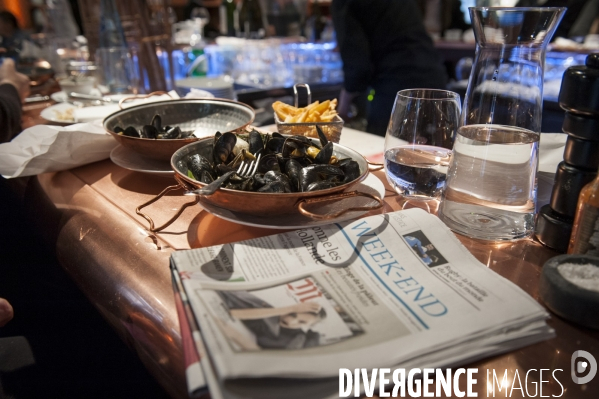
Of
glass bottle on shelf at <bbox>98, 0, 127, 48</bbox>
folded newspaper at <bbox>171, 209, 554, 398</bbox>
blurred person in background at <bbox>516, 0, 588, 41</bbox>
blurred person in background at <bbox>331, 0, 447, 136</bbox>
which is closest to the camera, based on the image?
folded newspaper at <bbox>171, 209, 554, 398</bbox>

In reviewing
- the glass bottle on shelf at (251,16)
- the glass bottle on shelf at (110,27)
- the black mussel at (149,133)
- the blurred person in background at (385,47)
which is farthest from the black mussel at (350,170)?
the glass bottle on shelf at (251,16)

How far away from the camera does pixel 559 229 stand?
626mm

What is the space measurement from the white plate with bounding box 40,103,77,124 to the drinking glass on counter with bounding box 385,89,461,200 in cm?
94

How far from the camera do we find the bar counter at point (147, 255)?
466 millimetres

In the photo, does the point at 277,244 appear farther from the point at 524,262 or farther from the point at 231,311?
the point at 524,262

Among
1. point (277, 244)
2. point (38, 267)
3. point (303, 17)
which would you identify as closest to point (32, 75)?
point (38, 267)

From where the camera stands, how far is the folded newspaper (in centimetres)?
40

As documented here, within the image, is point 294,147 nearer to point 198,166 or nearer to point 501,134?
point 198,166

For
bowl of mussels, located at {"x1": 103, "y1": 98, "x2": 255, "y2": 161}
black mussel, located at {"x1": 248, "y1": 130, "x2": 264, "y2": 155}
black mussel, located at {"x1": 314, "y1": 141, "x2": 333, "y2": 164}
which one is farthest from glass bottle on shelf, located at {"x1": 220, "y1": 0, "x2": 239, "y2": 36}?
black mussel, located at {"x1": 314, "y1": 141, "x2": 333, "y2": 164}

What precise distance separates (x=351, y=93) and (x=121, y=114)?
2.04 m

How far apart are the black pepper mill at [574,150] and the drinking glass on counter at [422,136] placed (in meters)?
0.18

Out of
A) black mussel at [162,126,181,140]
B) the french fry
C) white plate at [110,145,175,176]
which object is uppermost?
the french fry

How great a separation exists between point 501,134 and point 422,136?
0.13 m

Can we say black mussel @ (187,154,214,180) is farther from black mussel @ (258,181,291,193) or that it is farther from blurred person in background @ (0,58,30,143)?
blurred person in background @ (0,58,30,143)
